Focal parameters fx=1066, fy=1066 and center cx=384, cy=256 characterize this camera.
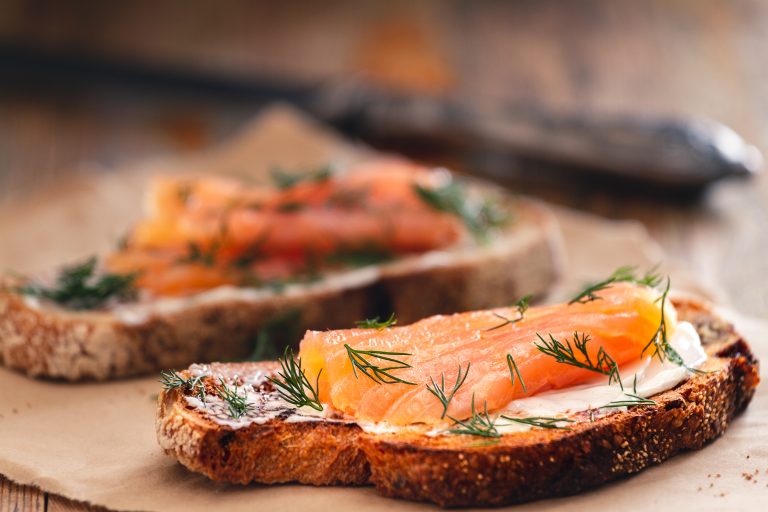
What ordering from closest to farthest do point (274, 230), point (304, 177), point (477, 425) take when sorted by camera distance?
point (477, 425)
point (274, 230)
point (304, 177)

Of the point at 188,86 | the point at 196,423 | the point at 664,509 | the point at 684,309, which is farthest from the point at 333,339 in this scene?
the point at 188,86

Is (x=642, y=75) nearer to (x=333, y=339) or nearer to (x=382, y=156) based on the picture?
(x=382, y=156)

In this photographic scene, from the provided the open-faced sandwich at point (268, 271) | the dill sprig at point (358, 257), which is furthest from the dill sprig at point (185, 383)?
the dill sprig at point (358, 257)

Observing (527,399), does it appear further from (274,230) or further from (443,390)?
(274,230)

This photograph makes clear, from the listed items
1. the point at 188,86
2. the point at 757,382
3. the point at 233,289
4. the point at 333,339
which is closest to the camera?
the point at 333,339

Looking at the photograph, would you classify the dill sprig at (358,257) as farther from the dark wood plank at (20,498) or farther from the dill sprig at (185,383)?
the dark wood plank at (20,498)

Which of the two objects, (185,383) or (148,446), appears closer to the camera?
(185,383)

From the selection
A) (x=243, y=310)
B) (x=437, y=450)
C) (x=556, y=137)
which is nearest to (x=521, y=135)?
(x=556, y=137)
